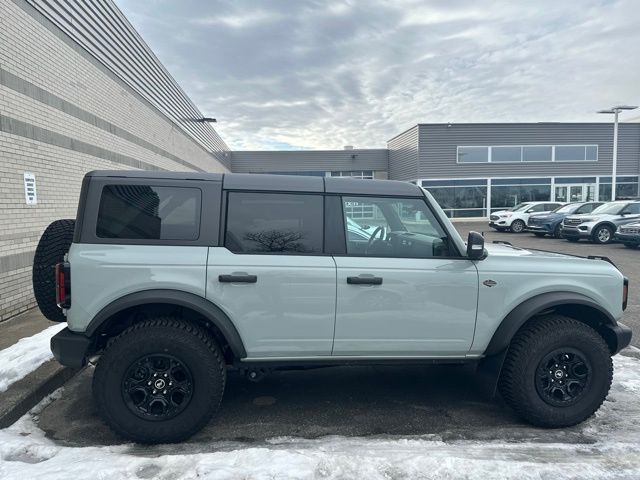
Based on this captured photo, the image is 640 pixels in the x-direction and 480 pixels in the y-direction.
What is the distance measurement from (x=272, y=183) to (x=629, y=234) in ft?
48.8

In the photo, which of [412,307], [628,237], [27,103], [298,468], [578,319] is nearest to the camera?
[298,468]

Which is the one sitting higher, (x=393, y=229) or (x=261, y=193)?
(x=261, y=193)

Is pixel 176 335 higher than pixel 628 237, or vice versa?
pixel 628 237

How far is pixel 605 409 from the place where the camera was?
361 cm

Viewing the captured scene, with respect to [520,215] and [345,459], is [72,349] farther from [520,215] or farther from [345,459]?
[520,215]

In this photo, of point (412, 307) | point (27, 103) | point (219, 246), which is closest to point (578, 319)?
point (412, 307)

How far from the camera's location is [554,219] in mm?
18641

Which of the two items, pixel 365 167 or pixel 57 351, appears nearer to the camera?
pixel 57 351

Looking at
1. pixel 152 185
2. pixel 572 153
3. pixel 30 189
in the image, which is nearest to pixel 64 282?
pixel 152 185

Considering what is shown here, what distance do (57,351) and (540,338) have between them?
3.53 metres

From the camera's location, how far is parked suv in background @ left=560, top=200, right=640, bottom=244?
15.7 meters

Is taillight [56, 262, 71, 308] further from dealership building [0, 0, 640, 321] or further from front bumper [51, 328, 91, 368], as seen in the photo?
dealership building [0, 0, 640, 321]

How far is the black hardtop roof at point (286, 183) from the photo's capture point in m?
3.18

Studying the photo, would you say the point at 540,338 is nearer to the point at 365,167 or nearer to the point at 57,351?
the point at 57,351
